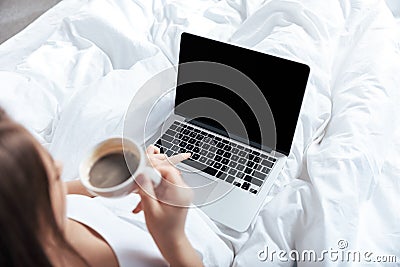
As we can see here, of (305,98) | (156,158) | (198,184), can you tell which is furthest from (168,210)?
(305,98)


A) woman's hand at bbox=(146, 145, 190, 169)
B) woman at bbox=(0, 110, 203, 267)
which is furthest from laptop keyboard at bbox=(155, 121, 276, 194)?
woman at bbox=(0, 110, 203, 267)

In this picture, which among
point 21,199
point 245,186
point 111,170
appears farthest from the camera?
point 245,186

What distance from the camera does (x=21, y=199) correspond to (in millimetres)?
383

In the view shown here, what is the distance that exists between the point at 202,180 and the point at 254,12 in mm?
541

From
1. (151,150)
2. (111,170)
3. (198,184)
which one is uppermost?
(111,170)

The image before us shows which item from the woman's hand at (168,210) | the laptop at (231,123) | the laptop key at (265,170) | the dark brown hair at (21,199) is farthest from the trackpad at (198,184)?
the dark brown hair at (21,199)

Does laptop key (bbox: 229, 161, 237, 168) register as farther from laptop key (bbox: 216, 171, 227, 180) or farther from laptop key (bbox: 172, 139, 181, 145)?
laptop key (bbox: 172, 139, 181, 145)

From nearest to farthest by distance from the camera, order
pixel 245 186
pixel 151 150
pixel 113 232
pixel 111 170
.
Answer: pixel 111 170 < pixel 113 232 < pixel 151 150 < pixel 245 186

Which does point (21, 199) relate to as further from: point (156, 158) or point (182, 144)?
point (182, 144)

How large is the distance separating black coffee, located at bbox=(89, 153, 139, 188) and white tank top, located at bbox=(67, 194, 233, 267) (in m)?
0.15

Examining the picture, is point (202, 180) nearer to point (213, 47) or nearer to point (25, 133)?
point (213, 47)

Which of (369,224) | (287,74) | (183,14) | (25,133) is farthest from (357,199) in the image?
(183,14)

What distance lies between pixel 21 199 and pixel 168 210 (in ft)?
0.79

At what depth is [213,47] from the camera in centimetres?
89
